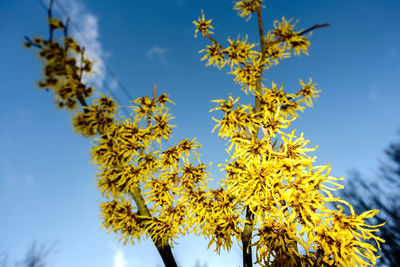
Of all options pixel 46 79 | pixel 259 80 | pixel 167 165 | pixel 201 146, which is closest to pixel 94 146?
pixel 167 165

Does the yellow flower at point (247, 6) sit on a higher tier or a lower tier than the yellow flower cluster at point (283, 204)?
higher

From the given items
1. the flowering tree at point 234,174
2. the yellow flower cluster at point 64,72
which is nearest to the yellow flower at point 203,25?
the flowering tree at point 234,174

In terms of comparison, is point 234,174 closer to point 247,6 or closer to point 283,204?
point 283,204

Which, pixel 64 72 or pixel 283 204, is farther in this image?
pixel 64 72

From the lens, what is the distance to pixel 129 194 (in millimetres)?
2971

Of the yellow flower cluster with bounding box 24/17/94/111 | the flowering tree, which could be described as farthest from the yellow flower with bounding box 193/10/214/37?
the yellow flower cluster with bounding box 24/17/94/111

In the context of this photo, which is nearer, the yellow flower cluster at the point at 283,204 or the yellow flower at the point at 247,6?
the yellow flower cluster at the point at 283,204

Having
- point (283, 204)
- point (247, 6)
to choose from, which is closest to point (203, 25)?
point (247, 6)

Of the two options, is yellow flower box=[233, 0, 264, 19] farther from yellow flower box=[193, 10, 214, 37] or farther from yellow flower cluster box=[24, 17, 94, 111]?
yellow flower cluster box=[24, 17, 94, 111]

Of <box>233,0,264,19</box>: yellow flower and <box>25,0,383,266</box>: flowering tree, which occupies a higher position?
<box>233,0,264,19</box>: yellow flower

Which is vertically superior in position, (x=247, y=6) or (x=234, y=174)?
(x=247, y=6)

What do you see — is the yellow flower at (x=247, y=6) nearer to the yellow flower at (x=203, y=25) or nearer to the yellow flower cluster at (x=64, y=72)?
the yellow flower at (x=203, y=25)

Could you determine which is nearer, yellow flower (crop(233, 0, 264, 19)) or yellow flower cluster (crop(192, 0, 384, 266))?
yellow flower cluster (crop(192, 0, 384, 266))

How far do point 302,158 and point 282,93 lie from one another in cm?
107
